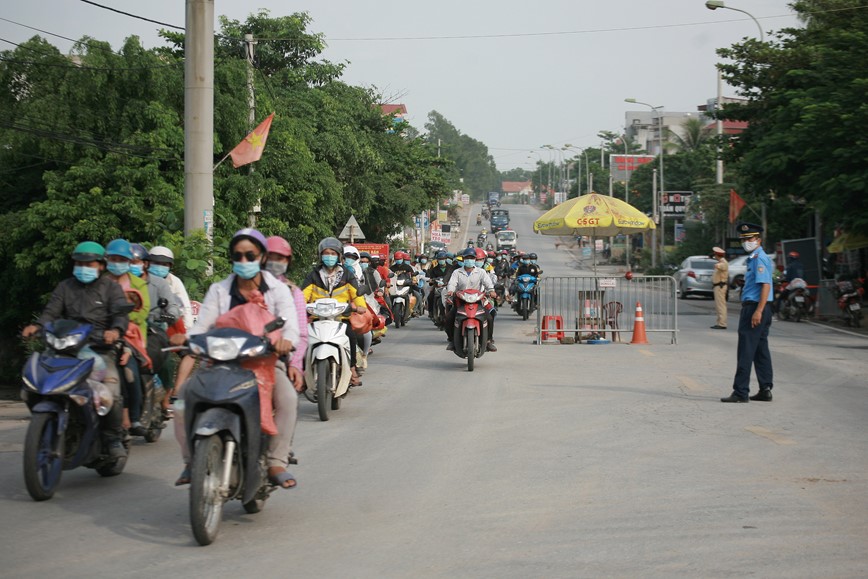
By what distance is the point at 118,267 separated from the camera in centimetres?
912

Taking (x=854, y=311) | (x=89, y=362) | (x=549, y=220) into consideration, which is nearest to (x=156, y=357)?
(x=89, y=362)

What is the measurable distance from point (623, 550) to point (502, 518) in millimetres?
1023

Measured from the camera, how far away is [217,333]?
21.0 ft

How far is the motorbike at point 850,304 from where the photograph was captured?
91.5 ft

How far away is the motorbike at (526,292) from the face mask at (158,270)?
18282 millimetres

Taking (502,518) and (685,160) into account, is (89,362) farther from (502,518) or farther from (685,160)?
(685,160)

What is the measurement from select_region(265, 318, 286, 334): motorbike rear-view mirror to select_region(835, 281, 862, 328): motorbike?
2408 centimetres

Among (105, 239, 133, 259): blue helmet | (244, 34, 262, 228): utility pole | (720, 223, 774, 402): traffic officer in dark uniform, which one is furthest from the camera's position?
(244, 34, 262, 228): utility pole

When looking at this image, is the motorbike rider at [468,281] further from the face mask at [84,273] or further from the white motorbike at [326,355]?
the face mask at [84,273]

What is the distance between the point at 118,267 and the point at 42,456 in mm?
2250

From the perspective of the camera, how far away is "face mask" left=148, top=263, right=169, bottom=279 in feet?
33.5

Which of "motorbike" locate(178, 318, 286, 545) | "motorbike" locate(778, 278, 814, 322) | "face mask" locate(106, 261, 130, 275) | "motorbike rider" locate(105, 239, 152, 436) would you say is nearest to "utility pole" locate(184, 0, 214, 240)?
"motorbike rider" locate(105, 239, 152, 436)

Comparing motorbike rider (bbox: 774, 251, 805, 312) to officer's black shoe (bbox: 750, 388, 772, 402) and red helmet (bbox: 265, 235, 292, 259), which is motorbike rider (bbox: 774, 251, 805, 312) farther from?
red helmet (bbox: 265, 235, 292, 259)

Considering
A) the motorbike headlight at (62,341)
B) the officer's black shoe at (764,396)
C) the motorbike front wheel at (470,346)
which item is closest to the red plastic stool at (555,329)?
the motorbike front wheel at (470,346)
